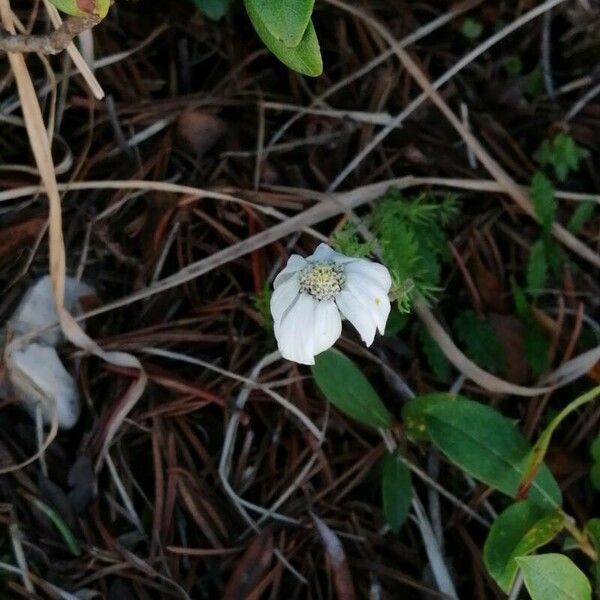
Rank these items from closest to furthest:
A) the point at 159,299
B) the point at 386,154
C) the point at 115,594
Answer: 1. the point at 115,594
2. the point at 159,299
3. the point at 386,154

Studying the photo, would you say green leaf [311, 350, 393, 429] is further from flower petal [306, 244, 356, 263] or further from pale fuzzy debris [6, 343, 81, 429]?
pale fuzzy debris [6, 343, 81, 429]

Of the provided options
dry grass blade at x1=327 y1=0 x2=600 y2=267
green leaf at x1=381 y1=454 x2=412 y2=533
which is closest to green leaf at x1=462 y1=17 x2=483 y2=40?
dry grass blade at x1=327 y1=0 x2=600 y2=267

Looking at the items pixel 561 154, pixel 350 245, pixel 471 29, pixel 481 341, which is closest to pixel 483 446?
pixel 481 341

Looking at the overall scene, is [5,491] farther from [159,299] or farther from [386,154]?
[386,154]

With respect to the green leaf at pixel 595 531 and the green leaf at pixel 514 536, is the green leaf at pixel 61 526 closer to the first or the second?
the green leaf at pixel 514 536

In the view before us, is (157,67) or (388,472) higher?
(157,67)

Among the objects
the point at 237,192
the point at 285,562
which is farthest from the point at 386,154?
the point at 285,562
